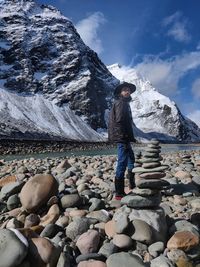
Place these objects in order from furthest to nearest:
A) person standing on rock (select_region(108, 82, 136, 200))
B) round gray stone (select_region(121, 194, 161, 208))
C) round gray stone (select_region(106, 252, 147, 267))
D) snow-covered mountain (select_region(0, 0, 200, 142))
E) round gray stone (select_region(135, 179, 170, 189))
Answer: snow-covered mountain (select_region(0, 0, 200, 142)) → person standing on rock (select_region(108, 82, 136, 200)) → round gray stone (select_region(135, 179, 170, 189)) → round gray stone (select_region(121, 194, 161, 208)) → round gray stone (select_region(106, 252, 147, 267))

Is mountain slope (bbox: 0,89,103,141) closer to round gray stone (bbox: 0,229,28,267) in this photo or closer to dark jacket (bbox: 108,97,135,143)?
dark jacket (bbox: 108,97,135,143)

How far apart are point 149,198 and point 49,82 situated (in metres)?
165

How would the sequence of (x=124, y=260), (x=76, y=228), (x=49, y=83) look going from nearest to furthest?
(x=124, y=260)
(x=76, y=228)
(x=49, y=83)

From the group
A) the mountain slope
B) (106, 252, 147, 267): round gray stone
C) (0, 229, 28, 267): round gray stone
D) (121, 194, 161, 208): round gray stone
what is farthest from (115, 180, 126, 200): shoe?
the mountain slope

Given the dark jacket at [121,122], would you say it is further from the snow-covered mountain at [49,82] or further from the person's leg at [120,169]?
the snow-covered mountain at [49,82]

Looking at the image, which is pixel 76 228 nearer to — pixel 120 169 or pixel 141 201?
pixel 141 201

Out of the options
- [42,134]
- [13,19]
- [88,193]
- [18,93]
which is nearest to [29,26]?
[13,19]

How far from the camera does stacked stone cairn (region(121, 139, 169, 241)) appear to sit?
→ 541 cm

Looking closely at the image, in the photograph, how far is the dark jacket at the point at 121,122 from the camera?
750 cm

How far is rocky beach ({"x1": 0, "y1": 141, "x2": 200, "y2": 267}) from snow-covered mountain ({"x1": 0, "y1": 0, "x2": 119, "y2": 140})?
103 metres

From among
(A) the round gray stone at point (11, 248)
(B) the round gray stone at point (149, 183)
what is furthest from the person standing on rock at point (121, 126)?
(A) the round gray stone at point (11, 248)

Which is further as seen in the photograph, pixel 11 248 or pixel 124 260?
pixel 124 260

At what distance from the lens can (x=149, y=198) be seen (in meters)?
5.80

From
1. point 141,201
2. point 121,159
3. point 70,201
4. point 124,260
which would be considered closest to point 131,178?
point 121,159
